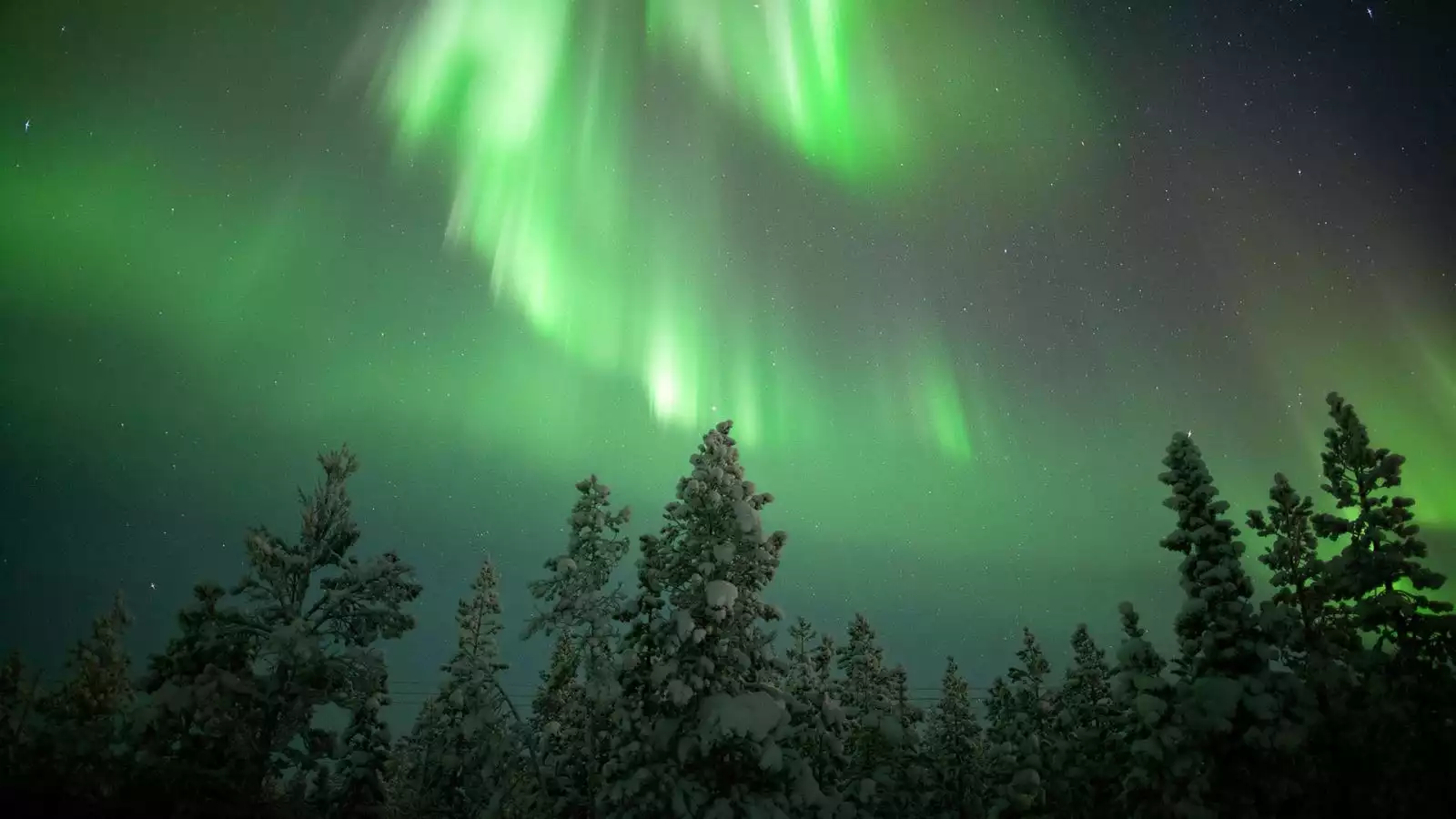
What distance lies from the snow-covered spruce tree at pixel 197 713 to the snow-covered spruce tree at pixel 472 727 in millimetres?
7296

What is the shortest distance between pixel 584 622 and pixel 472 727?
450cm

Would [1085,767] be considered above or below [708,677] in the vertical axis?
below

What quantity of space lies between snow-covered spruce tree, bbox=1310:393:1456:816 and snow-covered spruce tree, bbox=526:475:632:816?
1829cm

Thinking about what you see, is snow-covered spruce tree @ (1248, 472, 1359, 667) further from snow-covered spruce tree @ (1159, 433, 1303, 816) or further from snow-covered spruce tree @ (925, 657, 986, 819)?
snow-covered spruce tree @ (925, 657, 986, 819)

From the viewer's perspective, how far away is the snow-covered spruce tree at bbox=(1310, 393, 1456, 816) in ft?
57.0

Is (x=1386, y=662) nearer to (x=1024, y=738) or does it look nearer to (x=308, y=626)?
(x=1024, y=738)

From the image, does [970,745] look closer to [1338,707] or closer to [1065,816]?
[1065,816]

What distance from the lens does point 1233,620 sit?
669 inches

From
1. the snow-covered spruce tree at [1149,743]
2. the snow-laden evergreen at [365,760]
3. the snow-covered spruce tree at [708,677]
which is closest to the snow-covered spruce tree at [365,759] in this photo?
the snow-laden evergreen at [365,760]

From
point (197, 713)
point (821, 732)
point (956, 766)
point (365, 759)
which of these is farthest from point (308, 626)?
point (956, 766)

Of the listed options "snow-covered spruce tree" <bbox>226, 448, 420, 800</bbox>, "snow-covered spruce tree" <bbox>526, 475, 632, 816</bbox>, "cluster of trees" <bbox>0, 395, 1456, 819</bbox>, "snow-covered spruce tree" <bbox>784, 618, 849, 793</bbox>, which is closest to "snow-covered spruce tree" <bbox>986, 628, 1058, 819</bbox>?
"cluster of trees" <bbox>0, 395, 1456, 819</bbox>

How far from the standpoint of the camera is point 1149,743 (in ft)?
53.9

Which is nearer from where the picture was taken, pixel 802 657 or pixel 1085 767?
Result: pixel 1085 767

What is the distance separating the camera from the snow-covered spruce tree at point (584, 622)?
19750 mm
